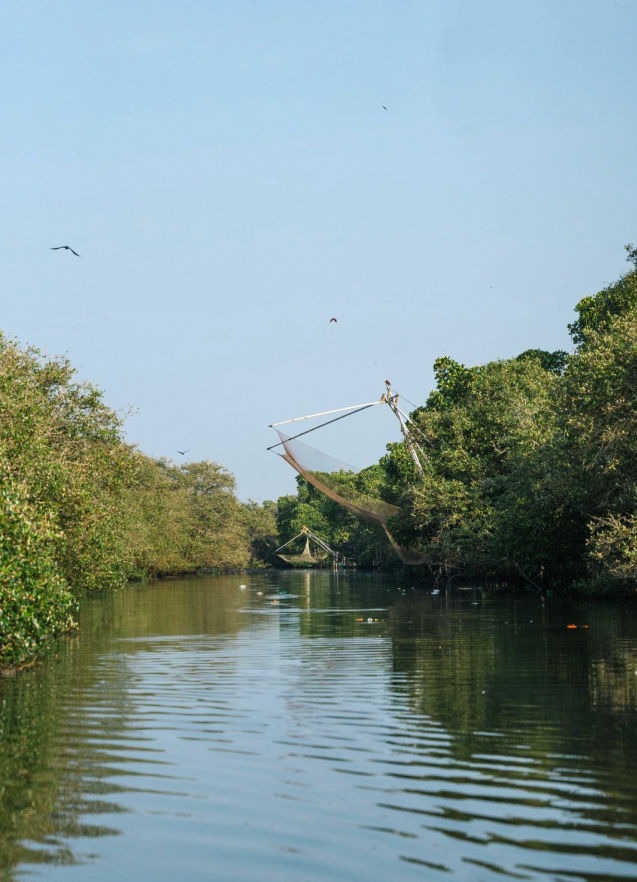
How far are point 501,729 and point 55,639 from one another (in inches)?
631

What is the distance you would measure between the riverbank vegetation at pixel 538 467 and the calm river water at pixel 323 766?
1110 centimetres

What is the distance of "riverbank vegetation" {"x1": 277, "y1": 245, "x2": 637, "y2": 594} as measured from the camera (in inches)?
1227

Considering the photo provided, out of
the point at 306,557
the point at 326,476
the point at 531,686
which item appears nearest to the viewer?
the point at 531,686

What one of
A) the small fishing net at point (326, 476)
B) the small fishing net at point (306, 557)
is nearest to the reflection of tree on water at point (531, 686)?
the small fishing net at point (326, 476)

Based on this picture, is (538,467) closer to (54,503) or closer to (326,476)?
(326,476)

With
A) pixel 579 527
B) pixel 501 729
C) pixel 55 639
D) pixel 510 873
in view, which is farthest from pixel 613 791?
pixel 579 527

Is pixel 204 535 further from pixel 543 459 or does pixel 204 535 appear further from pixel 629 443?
pixel 629 443

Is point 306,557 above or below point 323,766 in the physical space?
above

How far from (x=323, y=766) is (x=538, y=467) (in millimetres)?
30052

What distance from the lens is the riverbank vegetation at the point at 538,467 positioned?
31.2 meters

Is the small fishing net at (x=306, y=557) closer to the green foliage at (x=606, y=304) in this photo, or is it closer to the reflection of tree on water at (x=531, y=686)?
the green foliage at (x=606, y=304)

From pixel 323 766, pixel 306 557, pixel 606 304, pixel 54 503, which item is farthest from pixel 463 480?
pixel 306 557

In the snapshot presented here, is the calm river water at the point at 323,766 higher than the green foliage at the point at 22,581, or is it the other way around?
the green foliage at the point at 22,581

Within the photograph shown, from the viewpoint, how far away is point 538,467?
39062mm
